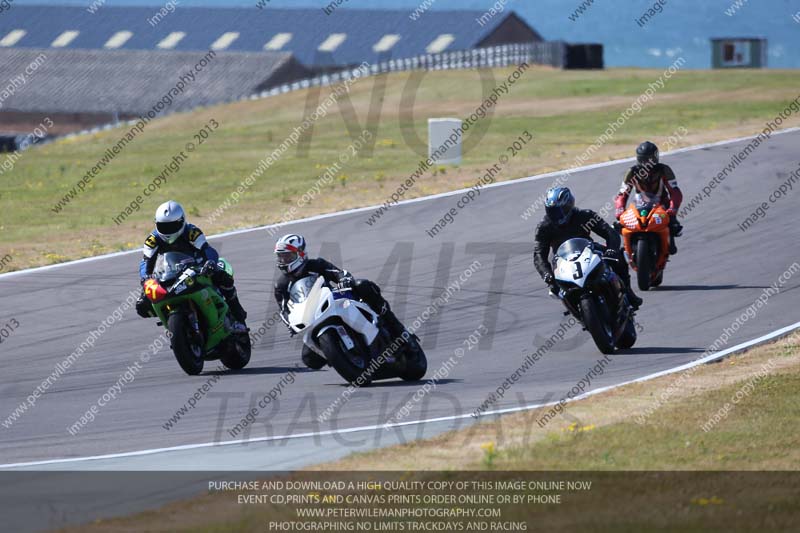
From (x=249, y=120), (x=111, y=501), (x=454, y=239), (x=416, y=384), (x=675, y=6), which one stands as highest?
(x=111, y=501)

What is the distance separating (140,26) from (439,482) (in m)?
72.5

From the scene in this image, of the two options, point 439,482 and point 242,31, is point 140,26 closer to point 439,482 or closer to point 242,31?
point 242,31

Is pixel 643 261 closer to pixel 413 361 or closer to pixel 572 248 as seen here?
pixel 572 248

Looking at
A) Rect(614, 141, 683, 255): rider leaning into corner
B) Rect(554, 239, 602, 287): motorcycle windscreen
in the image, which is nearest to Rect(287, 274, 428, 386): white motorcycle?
Rect(554, 239, 602, 287): motorcycle windscreen

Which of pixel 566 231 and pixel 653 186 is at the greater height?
pixel 566 231

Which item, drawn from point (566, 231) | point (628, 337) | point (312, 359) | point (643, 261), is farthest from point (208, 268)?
point (643, 261)

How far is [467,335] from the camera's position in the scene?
14742 mm

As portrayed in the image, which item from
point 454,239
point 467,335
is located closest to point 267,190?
point 454,239

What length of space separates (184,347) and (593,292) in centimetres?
426

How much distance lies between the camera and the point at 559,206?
1345 cm

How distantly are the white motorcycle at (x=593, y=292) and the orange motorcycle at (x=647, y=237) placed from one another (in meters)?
3.58

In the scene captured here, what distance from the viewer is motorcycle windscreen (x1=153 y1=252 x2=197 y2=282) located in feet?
41.9

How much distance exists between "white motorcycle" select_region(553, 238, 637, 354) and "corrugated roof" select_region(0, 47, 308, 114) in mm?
53872

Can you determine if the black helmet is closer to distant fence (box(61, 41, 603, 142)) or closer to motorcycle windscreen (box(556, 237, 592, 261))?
motorcycle windscreen (box(556, 237, 592, 261))
